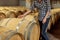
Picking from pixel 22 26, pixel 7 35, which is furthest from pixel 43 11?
pixel 7 35

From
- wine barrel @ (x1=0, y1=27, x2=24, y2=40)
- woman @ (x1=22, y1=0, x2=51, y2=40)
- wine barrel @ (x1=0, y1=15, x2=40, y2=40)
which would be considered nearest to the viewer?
wine barrel @ (x1=0, y1=27, x2=24, y2=40)

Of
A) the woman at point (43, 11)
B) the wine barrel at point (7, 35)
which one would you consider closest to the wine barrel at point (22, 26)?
the woman at point (43, 11)

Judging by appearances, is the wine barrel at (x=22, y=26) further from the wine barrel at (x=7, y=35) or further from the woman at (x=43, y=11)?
the wine barrel at (x=7, y=35)

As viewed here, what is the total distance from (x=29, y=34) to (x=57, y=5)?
1198cm

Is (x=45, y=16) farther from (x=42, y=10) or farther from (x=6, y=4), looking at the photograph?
(x=6, y=4)

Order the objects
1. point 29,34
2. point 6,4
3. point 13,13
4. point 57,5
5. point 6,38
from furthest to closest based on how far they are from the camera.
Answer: point 6,4
point 57,5
point 13,13
point 29,34
point 6,38

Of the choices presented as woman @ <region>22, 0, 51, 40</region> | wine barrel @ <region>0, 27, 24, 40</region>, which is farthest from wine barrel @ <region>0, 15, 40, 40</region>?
wine barrel @ <region>0, 27, 24, 40</region>

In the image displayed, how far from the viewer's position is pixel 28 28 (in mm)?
3506

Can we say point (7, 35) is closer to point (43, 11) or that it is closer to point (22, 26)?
point (22, 26)

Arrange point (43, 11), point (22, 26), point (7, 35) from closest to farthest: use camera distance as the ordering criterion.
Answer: point (7, 35)
point (22, 26)
point (43, 11)

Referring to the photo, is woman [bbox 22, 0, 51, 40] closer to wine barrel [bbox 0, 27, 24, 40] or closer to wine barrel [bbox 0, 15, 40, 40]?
wine barrel [bbox 0, 15, 40, 40]

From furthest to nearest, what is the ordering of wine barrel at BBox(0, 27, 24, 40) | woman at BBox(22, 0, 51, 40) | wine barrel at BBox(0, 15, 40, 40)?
woman at BBox(22, 0, 51, 40), wine barrel at BBox(0, 15, 40, 40), wine barrel at BBox(0, 27, 24, 40)

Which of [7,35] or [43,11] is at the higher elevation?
[43,11]

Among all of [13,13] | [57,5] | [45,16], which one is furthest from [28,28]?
[57,5]
